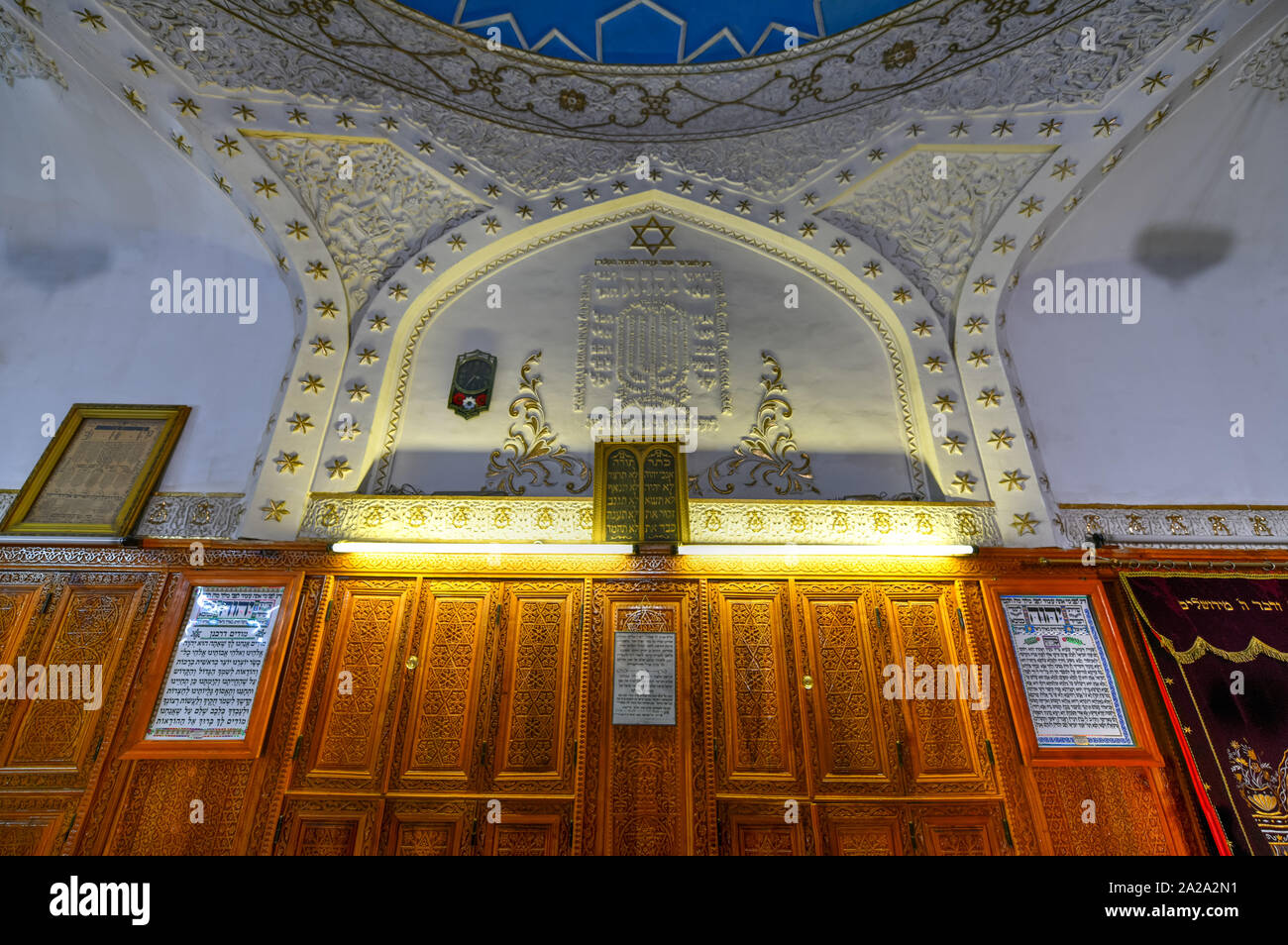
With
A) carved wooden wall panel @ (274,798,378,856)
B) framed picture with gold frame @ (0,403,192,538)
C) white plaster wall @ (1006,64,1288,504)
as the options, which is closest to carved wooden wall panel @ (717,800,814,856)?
carved wooden wall panel @ (274,798,378,856)

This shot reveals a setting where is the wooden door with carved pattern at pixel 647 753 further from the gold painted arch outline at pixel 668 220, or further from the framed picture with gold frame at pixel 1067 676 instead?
the gold painted arch outline at pixel 668 220

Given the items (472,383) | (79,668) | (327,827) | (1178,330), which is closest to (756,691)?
(327,827)

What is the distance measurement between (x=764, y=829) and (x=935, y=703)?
3.90 ft

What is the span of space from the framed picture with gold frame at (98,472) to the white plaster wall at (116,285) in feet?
0.32

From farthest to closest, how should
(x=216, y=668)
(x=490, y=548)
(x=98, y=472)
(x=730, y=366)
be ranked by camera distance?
(x=730, y=366) → (x=98, y=472) → (x=490, y=548) → (x=216, y=668)

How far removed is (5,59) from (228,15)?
1.56m

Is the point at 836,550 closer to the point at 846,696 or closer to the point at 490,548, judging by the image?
the point at 846,696

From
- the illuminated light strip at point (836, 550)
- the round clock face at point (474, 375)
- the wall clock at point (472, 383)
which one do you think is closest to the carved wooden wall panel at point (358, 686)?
the wall clock at point (472, 383)

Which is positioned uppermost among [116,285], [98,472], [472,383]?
[116,285]

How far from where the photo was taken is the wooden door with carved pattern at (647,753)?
142 inches

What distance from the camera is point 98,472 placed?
4625 mm

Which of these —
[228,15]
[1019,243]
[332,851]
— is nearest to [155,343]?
[228,15]

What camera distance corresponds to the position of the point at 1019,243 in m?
5.43

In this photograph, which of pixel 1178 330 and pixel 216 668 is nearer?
pixel 216 668
